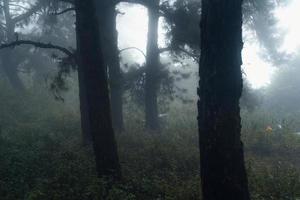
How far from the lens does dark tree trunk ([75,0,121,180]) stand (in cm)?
930

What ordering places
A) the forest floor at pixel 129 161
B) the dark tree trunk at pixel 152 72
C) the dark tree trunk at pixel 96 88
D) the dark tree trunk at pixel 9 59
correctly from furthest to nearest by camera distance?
the dark tree trunk at pixel 9 59, the dark tree trunk at pixel 152 72, the dark tree trunk at pixel 96 88, the forest floor at pixel 129 161

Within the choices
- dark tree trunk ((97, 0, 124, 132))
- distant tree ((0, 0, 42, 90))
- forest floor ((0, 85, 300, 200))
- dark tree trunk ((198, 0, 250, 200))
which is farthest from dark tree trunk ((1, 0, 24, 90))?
dark tree trunk ((198, 0, 250, 200))

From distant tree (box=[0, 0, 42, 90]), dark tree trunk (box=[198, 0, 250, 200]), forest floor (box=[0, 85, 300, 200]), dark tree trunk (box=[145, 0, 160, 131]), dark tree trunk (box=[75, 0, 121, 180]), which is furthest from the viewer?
distant tree (box=[0, 0, 42, 90])

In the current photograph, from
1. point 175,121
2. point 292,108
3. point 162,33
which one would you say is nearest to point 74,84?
point 175,121

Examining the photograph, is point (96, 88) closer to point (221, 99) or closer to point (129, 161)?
point (129, 161)

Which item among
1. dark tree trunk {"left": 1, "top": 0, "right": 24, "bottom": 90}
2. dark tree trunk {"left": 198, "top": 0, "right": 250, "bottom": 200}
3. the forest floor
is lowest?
the forest floor

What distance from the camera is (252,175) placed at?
1009 cm

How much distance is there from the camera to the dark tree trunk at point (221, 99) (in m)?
6.02

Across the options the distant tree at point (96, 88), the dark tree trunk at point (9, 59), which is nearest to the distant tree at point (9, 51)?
the dark tree trunk at point (9, 59)

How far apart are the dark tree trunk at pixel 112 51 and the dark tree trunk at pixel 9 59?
10975 millimetres

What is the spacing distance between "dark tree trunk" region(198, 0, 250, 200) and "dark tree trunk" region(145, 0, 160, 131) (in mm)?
12201

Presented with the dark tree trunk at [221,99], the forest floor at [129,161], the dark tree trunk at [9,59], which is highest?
the dark tree trunk at [9,59]

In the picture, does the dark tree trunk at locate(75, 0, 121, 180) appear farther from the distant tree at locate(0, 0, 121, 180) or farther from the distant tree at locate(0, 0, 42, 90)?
the distant tree at locate(0, 0, 42, 90)

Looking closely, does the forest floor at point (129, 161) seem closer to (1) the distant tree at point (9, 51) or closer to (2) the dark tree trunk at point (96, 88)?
(2) the dark tree trunk at point (96, 88)
